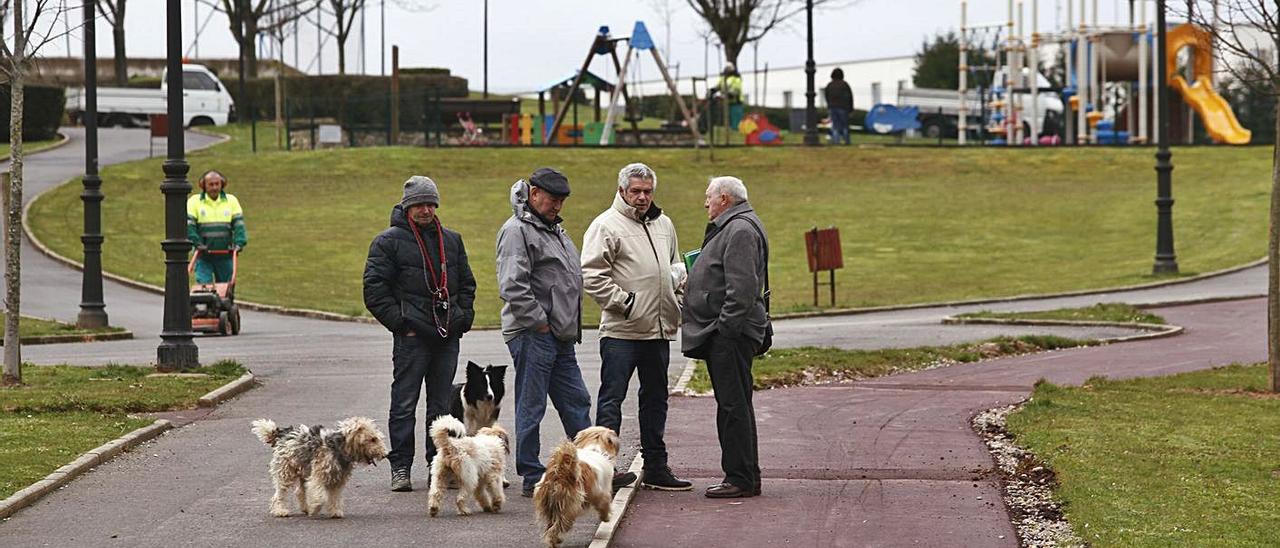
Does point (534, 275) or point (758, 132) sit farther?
point (758, 132)

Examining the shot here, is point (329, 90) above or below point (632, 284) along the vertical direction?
above

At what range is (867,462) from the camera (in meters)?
11.4

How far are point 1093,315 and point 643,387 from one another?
43.0 ft

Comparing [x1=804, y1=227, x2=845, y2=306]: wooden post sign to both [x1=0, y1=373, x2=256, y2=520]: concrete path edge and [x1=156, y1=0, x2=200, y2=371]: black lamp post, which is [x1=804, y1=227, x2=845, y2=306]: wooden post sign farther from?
[x1=0, y1=373, x2=256, y2=520]: concrete path edge

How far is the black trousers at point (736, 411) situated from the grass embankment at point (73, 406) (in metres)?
4.04

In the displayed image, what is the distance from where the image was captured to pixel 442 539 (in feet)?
29.2

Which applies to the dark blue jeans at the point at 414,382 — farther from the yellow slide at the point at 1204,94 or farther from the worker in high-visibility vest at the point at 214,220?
the yellow slide at the point at 1204,94

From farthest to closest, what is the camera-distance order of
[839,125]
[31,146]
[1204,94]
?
[1204,94] → [839,125] → [31,146]

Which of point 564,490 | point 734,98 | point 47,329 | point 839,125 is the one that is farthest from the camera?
point 734,98

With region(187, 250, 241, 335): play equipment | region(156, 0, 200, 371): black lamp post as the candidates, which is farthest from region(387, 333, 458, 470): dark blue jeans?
region(187, 250, 241, 335): play equipment

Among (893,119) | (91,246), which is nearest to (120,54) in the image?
(893,119)

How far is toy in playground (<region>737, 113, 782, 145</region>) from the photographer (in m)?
48.1

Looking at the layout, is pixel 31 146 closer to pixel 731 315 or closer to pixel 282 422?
pixel 282 422

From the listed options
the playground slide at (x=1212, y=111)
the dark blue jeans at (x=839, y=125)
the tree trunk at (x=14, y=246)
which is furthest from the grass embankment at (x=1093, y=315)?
the playground slide at (x=1212, y=111)
